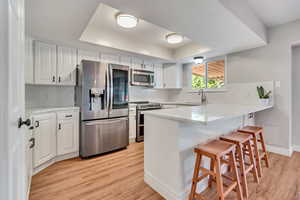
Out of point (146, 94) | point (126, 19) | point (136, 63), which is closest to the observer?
point (126, 19)

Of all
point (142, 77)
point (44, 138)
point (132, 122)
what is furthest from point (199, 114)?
point (142, 77)

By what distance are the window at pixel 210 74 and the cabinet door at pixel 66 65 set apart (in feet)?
11.2

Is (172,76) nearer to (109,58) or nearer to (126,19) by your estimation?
(109,58)

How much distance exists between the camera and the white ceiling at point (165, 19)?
63.1 inches

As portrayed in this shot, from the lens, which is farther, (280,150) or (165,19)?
(280,150)

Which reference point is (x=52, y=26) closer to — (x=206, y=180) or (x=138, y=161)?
(x=138, y=161)

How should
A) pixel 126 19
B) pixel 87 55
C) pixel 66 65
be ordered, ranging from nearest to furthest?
1. pixel 126 19
2. pixel 66 65
3. pixel 87 55

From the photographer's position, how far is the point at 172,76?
454cm

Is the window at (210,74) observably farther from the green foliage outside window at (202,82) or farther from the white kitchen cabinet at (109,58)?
the white kitchen cabinet at (109,58)

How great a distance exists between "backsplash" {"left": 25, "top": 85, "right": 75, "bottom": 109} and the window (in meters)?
3.51

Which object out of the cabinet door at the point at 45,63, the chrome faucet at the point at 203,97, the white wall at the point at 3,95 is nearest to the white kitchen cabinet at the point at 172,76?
the chrome faucet at the point at 203,97

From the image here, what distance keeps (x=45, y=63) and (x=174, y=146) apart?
2.66 metres

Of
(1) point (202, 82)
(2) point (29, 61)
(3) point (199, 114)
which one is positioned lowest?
(3) point (199, 114)

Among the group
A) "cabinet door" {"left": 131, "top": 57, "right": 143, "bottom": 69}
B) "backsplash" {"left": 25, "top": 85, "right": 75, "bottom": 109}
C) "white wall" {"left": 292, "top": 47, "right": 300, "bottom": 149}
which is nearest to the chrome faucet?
"white wall" {"left": 292, "top": 47, "right": 300, "bottom": 149}
